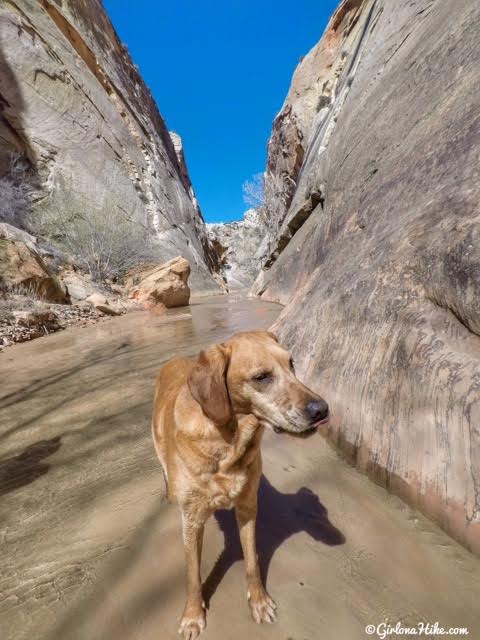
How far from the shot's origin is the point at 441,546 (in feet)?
5.02

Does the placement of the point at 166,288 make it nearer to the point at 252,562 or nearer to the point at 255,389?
the point at 255,389

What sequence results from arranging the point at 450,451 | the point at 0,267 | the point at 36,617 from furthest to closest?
the point at 0,267
the point at 450,451
the point at 36,617

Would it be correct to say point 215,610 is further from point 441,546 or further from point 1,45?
point 1,45

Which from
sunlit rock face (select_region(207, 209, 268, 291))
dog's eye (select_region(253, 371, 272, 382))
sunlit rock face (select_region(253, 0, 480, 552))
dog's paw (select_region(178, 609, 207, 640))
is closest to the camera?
dog's paw (select_region(178, 609, 207, 640))

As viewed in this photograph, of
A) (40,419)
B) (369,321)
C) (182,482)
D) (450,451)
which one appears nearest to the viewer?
(182,482)

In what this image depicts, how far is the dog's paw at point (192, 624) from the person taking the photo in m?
1.30

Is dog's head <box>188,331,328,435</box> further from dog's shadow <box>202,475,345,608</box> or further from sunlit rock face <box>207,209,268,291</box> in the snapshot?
sunlit rock face <box>207,209,268,291</box>

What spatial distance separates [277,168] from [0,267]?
2208cm

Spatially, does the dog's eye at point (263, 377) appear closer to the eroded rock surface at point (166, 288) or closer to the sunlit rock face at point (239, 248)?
the eroded rock surface at point (166, 288)

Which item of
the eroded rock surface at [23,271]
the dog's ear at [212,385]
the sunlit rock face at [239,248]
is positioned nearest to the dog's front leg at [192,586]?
A: the dog's ear at [212,385]

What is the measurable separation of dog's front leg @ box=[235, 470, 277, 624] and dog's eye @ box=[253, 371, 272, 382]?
0.50 meters

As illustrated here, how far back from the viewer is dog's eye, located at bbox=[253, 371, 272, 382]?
1.55 m

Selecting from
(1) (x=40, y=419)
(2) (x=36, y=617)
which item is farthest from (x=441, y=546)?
(1) (x=40, y=419)

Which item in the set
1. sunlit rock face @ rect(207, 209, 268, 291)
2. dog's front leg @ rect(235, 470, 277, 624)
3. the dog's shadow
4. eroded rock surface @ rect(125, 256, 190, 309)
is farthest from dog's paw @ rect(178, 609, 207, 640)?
sunlit rock face @ rect(207, 209, 268, 291)
